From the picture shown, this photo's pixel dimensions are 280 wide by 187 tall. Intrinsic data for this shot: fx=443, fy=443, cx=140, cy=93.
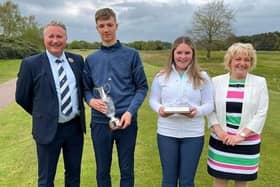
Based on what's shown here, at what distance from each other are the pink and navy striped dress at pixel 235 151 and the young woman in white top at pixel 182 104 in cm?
21

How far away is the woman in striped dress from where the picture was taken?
4441 millimetres

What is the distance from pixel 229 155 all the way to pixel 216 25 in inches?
2412

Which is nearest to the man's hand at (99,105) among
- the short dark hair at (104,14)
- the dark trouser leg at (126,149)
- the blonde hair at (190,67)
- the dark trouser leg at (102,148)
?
the dark trouser leg at (102,148)

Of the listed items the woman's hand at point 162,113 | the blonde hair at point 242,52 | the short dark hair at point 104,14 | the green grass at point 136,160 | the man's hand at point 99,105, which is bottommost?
the green grass at point 136,160

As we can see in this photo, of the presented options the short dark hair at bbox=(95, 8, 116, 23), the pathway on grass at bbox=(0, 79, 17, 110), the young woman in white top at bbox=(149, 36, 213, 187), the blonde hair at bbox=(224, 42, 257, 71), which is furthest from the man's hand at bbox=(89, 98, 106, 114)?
the pathway on grass at bbox=(0, 79, 17, 110)

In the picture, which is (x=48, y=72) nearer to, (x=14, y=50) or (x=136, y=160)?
(x=136, y=160)

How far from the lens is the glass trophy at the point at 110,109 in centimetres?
438

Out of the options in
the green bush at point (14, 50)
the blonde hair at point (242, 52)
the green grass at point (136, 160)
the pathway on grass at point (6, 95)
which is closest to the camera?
the blonde hair at point (242, 52)

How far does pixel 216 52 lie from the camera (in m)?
65.8

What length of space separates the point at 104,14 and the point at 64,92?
2.93 ft

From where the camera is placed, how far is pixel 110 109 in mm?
4398

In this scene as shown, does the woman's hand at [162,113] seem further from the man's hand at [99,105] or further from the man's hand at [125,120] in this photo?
the man's hand at [99,105]

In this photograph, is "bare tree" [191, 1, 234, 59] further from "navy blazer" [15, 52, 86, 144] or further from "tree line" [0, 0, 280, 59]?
"navy blazer" [15, 52, 86, 144]

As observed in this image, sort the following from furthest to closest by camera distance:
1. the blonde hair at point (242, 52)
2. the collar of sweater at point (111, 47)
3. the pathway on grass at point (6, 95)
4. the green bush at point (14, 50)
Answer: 1. the green bush at point (14, 50)
2. the pathway on grass at point (6, 95)
3. the collar of sweater at point (111, 47)
4. the blonde hair at point (242, 52)
